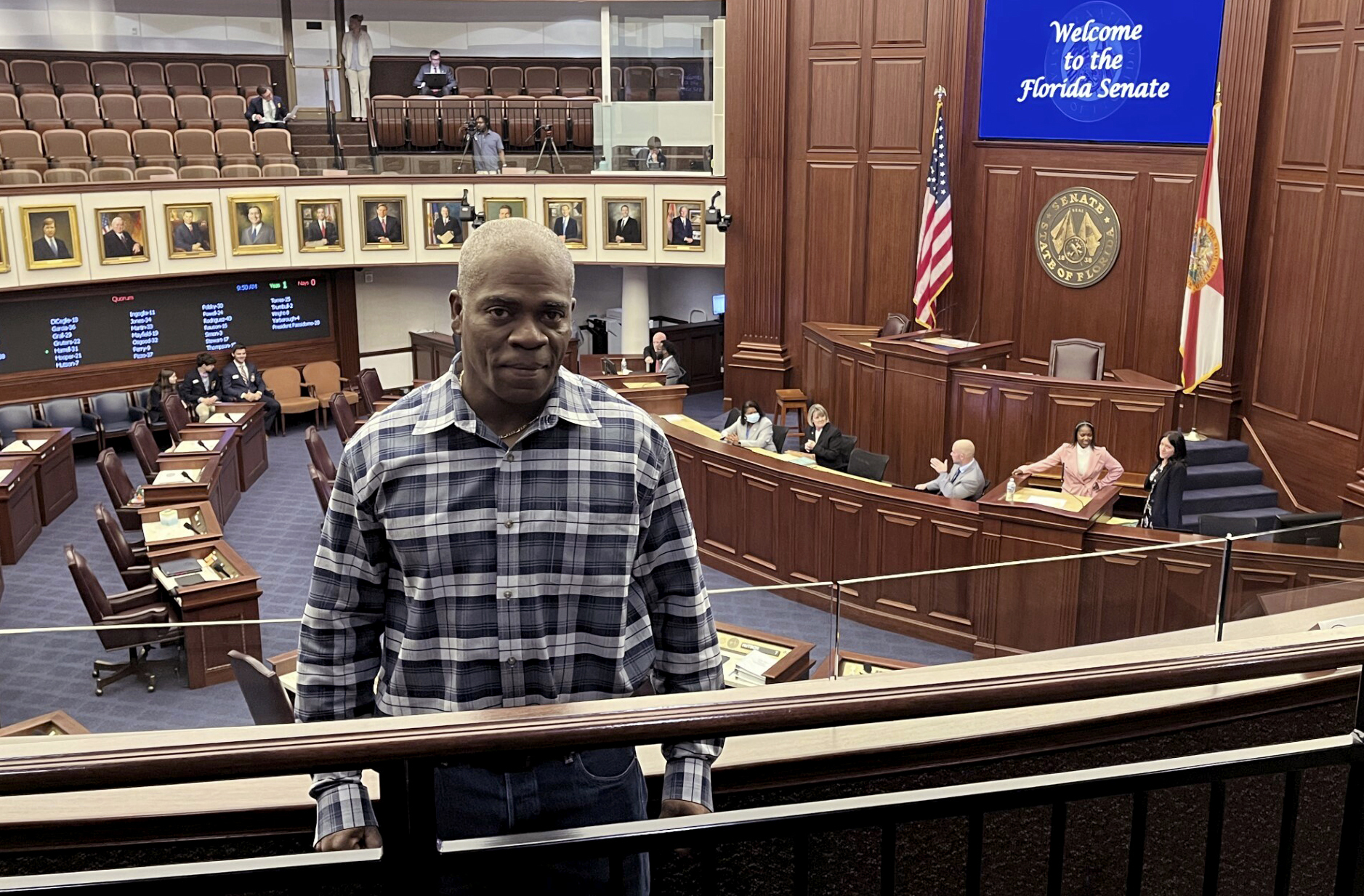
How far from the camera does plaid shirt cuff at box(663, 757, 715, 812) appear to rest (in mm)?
1835

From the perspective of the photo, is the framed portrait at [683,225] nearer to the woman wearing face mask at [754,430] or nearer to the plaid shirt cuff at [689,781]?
the woman wearing face mask at [754,430]

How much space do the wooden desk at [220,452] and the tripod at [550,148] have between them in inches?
225

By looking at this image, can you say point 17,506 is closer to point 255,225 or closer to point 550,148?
point 255,225

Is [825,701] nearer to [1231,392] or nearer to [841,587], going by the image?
[841,587]

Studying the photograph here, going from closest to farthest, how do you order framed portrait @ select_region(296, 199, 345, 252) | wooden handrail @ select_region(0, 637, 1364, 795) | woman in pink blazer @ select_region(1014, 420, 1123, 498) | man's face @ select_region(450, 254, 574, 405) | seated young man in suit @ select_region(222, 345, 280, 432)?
wooden handrail @ select_region(0, 637, 1364, 795), man's face @ select_region(450, 254, 574, 405), woman in pink blazer @ select_region(1014, 420, 1123, 498), seated young man in suit @ select_region(222, 345, 280, 432), framed portrait @ select_region(296, 199, 345, 252)

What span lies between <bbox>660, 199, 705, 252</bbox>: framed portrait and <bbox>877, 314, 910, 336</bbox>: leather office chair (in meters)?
3.38

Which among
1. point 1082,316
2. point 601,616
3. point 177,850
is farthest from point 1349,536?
point 1082,316

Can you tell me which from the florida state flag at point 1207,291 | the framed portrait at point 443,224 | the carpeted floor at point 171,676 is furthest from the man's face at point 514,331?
the framed portrait at point 443,224

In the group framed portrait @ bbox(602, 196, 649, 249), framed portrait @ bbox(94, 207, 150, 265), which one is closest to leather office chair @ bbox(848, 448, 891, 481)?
framed portrait @ bbox(602, 196, 649, 249)

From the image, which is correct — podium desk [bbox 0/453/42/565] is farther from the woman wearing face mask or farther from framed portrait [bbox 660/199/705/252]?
framed portrait [bbox 660/199/705/252]

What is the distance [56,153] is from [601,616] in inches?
603

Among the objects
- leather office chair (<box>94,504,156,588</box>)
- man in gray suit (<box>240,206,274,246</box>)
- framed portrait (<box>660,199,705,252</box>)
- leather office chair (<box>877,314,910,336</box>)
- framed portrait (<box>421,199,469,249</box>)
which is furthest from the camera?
framed portrait (<box>421,199,469,249</box>)

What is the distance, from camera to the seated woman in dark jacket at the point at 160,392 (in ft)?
47.1

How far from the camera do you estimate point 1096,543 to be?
8.05 m
